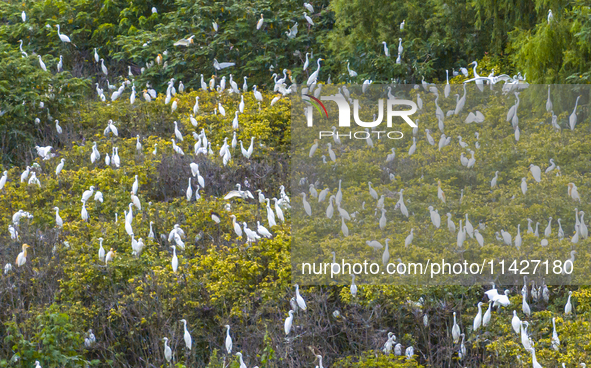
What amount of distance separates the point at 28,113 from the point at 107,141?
4.64 ft

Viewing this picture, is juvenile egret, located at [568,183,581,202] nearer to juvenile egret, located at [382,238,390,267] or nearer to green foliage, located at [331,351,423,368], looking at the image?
juvenile egret, located at [382,238,390,267]

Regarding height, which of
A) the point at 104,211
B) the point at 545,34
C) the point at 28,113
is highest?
the point at 545,34

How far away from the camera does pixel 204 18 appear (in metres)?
11.4

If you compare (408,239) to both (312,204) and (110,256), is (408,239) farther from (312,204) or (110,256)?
(110,256)

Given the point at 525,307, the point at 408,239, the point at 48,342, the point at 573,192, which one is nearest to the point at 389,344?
the point at 525,307

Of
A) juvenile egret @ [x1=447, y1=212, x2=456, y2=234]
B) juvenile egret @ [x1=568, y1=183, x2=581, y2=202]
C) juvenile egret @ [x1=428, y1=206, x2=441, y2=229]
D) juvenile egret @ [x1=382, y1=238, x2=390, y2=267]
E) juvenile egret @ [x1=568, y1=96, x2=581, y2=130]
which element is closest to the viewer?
juvenile egret @ [x1=382, y1=238, x2=390, y2=267]

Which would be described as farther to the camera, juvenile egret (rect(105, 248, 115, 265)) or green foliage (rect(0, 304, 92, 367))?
juvenile egret (rect(105, 248, 115, 265))

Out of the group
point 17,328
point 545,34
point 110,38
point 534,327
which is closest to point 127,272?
point 17,328

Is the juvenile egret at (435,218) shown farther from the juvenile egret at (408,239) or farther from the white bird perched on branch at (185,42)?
the white bird perched on branch at (185,42)

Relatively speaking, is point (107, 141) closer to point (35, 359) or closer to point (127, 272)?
point (127, 272)

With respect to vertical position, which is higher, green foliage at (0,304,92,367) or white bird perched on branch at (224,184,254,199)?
white bird perched on branch at (224,184,254,199)

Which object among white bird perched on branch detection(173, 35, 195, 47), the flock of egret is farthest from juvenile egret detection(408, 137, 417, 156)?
white bird perched on branch detection(173, 35, 195, 47)

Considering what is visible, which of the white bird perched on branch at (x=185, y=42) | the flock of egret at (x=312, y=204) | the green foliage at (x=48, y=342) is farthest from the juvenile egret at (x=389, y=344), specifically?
the white bird perched on branch at (x=185, y=42)

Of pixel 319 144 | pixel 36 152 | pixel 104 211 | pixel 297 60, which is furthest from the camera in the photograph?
pixel 297 60
